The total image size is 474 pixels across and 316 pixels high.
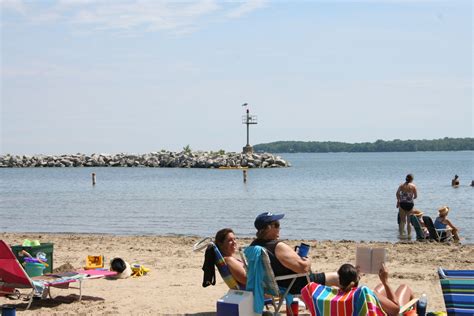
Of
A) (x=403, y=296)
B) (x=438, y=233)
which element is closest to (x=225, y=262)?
(x=403, y=296)

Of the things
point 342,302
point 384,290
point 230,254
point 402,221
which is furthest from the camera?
point 402,221

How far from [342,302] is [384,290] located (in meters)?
1.09

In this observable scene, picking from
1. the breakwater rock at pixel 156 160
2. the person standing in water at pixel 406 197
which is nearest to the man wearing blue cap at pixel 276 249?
the person standing in water at pixel 406 197

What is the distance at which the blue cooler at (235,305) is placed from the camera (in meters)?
5.99

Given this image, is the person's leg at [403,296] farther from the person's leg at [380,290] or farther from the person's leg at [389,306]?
the person's leg at [389,306]

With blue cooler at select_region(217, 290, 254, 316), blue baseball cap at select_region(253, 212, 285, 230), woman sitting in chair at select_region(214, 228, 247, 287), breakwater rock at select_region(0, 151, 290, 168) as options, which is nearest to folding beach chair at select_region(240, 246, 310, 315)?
blue cooler at select_region(217, 290, 254, 316)

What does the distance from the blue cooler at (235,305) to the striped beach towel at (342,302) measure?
2.70 feet

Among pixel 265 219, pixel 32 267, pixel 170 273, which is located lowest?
pixel 170 273

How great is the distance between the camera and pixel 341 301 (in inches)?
205

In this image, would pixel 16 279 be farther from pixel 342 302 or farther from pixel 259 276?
pixel 342 302

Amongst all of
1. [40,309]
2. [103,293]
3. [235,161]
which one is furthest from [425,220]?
[235,161]

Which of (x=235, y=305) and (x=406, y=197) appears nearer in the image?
(x=235, y=305)

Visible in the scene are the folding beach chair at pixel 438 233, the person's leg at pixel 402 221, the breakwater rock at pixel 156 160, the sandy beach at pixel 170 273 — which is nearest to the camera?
the sandy beach at pixel 170 273

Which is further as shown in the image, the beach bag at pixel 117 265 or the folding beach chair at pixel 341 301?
the beach bag at pixel 117 265
